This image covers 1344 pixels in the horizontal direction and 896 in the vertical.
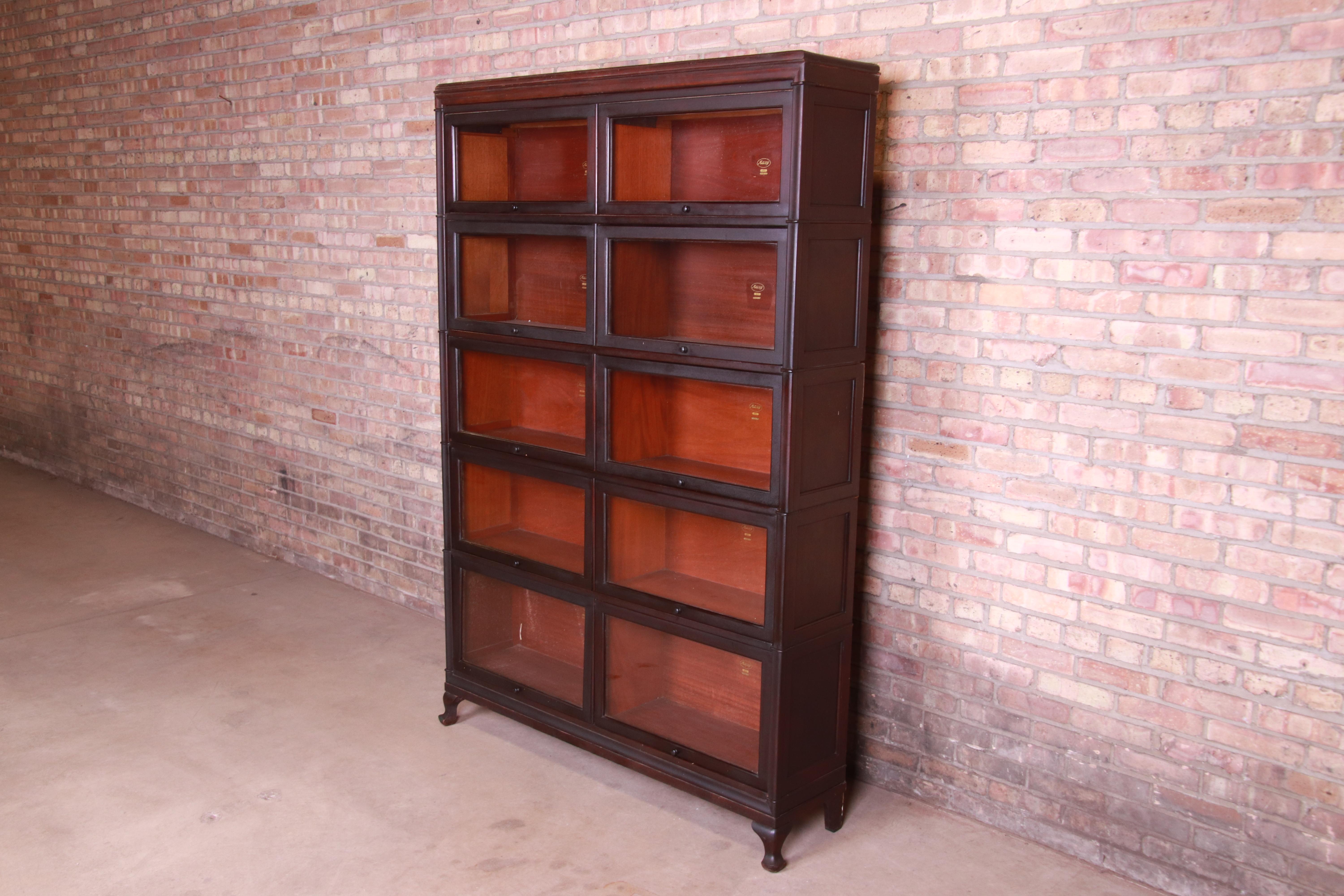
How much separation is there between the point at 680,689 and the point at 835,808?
618mm

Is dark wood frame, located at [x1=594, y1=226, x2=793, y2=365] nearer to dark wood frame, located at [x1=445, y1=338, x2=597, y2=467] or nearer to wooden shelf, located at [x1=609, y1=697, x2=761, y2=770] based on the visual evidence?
dark wood frame, located at [x1=445, y1=338, x2=597, y2=467]

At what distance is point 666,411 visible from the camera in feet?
11.7

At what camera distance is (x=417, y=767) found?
12.4 ft

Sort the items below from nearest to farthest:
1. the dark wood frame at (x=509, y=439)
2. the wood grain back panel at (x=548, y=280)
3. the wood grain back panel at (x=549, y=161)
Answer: the dark wood frame at (x=509, y=439) → the wood grain back panel at (x=549, y=161) → the wood grain back panel at (x=548, y=280)

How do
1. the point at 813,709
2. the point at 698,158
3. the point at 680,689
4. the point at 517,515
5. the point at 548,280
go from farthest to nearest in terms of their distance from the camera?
the point at 517,515 < the point at 548,280 < the point at 680,689 < the point at 698,158 < the point at 813,709

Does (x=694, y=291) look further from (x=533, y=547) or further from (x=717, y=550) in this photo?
(x=533, y=547)

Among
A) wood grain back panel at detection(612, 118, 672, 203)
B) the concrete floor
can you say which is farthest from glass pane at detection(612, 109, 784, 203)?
the concrete floor

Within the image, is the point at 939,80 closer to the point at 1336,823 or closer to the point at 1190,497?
the point at 1190,497

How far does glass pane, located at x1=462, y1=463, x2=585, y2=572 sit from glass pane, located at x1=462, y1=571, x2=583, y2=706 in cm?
14

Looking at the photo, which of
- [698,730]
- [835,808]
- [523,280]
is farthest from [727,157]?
[835,808]

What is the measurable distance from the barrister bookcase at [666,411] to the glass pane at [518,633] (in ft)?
0.03

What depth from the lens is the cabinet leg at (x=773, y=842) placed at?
Answer: 319 centimetres

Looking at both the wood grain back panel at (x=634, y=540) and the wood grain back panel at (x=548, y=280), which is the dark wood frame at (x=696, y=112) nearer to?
the wood grain back panel at (x=548, y=280)

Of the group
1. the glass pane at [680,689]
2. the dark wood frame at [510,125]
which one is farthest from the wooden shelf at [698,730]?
the dark wood frame at [510,125]
